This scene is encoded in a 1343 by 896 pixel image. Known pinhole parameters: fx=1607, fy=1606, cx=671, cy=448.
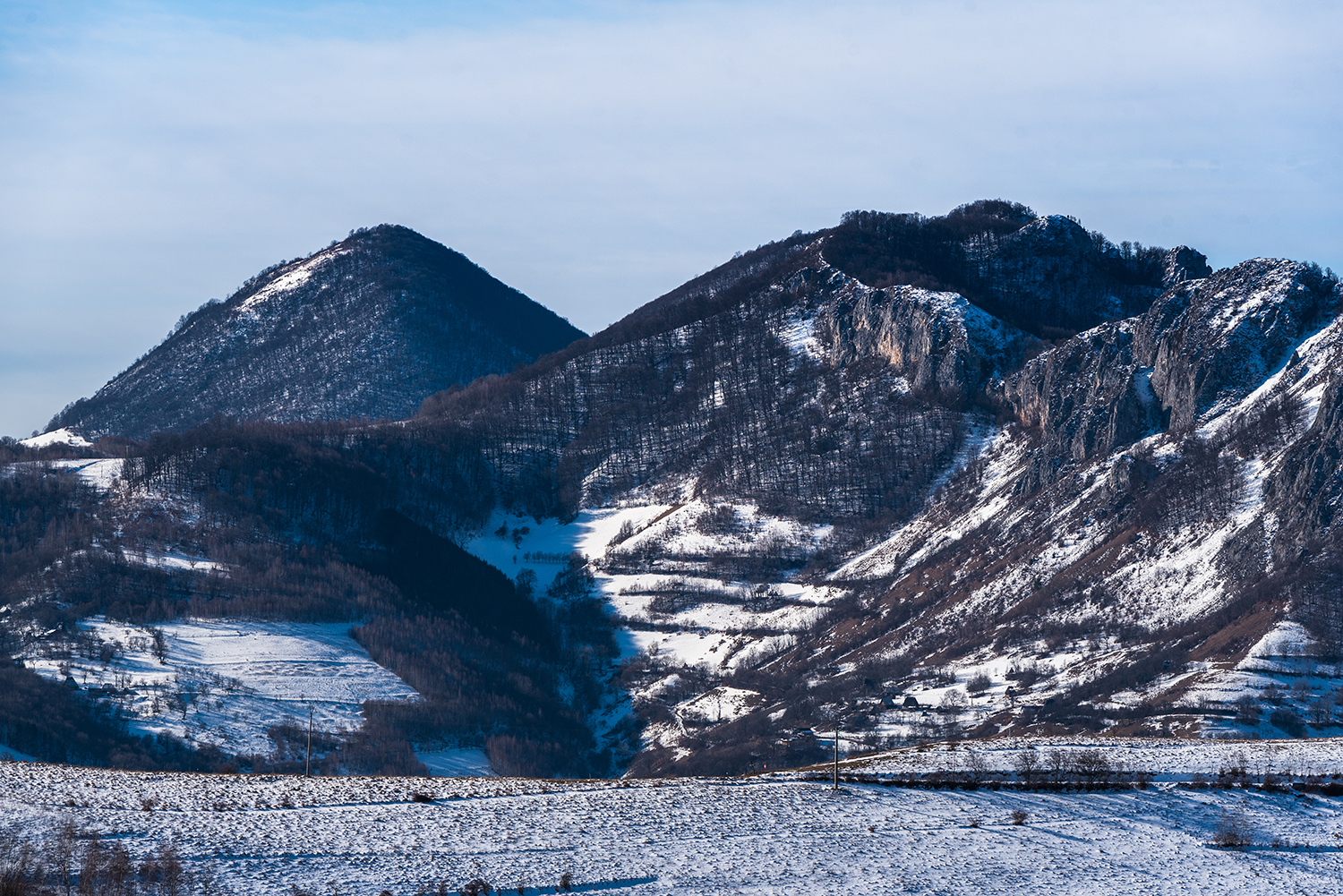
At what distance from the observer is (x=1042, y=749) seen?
130 m

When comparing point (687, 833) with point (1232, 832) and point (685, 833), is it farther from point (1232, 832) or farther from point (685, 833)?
point (1232, 832)

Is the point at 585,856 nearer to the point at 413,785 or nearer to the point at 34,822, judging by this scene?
the point at 413,785

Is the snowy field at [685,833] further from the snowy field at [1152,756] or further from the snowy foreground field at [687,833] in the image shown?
the snowy field at [1152,756]

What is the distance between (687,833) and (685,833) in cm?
13

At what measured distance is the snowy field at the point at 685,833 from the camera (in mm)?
92938

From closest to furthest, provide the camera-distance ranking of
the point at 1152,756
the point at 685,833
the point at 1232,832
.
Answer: the point at 685,833, the point at 1232,832, the point at 1152,756

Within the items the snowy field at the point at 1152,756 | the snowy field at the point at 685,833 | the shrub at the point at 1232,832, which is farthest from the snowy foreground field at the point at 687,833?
the snowy field at the point at 1152,756

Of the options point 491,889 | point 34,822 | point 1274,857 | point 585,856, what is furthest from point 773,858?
point 34,822

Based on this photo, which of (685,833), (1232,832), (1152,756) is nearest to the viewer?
(685,833)

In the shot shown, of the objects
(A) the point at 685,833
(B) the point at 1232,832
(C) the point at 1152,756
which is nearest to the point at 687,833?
(A) the point at 685,833

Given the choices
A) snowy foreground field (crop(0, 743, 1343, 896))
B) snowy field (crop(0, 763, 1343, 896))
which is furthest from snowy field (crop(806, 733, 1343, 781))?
snowy field (crop(0, 763, 1343, 896))

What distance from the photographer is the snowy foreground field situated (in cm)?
9294

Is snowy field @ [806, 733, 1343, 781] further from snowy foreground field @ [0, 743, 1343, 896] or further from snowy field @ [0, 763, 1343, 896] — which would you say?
snowy field @ [0, 763, 1343, 896]

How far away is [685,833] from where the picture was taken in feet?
332
